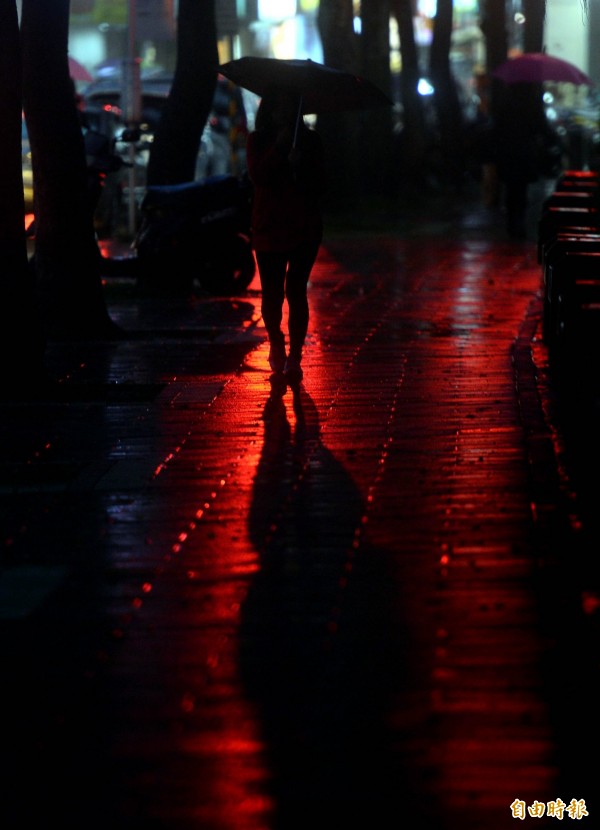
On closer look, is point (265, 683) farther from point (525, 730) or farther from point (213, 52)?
point (213, 52)

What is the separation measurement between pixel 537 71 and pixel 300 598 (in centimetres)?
2073

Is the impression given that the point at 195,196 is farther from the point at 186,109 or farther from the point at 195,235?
the point at 186,109

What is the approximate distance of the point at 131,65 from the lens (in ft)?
70.1

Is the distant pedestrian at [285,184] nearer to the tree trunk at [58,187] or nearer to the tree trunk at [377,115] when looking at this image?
the tree trunk at [58,187]

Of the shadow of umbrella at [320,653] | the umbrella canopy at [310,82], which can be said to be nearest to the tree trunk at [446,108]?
the umbrella canopy at [310,82]

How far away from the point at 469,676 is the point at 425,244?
693 inches

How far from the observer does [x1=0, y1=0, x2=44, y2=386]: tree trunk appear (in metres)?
9.85

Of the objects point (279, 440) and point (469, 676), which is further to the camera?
point (279, 440)

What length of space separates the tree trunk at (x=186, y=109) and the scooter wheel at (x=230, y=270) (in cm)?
177

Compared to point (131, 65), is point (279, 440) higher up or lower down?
lower down

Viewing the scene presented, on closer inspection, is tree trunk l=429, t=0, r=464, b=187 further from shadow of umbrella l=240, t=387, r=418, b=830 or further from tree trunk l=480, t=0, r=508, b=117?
shadow of umbrella l=240, t=387, r=418, b=830

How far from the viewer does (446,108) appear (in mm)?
37688

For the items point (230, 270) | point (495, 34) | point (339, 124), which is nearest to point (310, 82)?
point (230, 270)

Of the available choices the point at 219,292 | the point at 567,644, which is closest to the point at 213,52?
the point at 219,292
